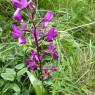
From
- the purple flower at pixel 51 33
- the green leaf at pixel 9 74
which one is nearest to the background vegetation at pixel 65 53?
the green leaf at pixel 9 74

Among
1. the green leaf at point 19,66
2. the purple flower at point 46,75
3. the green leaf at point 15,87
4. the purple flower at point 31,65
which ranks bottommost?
the green leaf at point 15,87

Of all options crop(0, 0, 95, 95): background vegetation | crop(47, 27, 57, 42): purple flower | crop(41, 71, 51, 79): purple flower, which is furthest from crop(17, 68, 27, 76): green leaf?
crop(47, 27, 57, 42): purple flower

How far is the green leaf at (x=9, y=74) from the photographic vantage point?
1838 mm

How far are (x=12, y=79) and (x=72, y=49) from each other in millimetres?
579

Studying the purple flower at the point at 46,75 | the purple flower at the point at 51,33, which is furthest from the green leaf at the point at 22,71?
the purple flower at the point at 51,33

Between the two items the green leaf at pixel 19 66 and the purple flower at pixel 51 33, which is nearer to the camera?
the purple flower at pixel 51 33

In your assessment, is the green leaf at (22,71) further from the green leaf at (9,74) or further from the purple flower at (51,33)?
the purple flower at (51,33)

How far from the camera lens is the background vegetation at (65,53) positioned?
190 cm

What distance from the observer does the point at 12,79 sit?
1838 millimetres

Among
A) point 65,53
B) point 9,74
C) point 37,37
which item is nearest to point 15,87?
point 9,74

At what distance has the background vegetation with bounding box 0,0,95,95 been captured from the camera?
1896 millimetres

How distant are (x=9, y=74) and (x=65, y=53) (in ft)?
1.51

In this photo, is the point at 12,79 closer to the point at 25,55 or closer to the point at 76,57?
the point at 25,55

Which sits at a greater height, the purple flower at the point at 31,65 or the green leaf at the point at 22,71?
the purple flower at the point at 31,65
